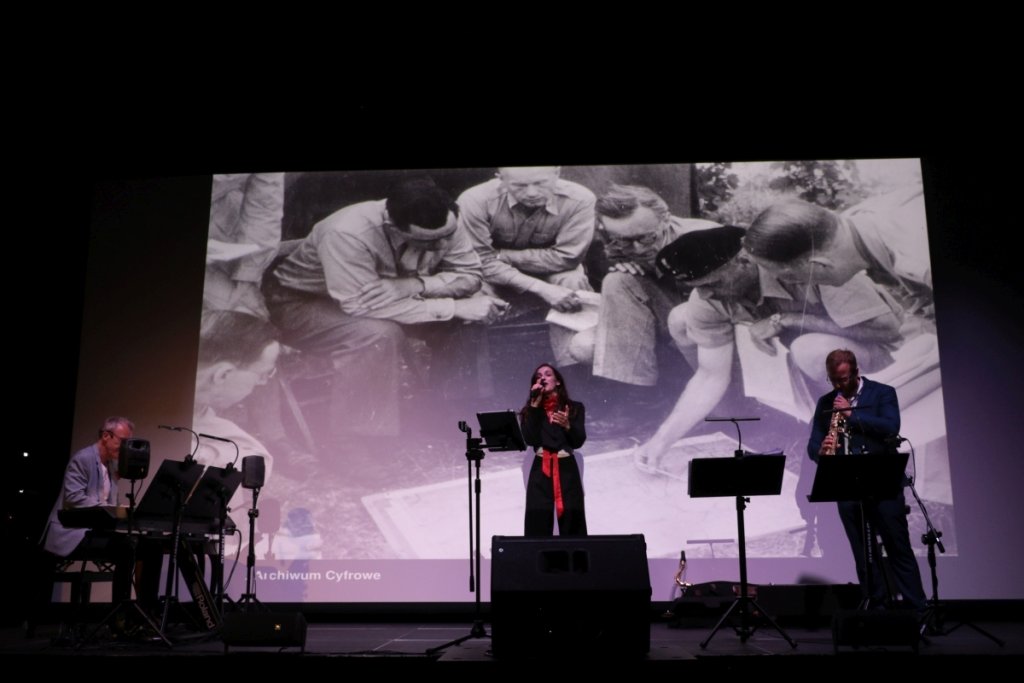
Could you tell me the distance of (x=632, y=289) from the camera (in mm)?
6453

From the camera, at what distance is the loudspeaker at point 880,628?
379 cm

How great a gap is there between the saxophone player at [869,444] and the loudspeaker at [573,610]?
157cm

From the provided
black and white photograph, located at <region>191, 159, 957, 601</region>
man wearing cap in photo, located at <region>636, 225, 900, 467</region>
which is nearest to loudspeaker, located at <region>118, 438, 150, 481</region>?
black and white photograph, located at <region>191, 159, 957, 601</region>

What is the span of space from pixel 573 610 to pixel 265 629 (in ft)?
4.65

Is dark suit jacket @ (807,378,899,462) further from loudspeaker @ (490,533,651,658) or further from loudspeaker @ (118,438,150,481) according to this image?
loudspeaker @ (118,438,150,481)

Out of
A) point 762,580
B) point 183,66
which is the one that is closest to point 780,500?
point 762,580

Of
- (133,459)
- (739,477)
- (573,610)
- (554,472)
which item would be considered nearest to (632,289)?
(554,472)

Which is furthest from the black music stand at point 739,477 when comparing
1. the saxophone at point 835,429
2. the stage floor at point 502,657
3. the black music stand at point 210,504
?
the black music stand at point 210,504

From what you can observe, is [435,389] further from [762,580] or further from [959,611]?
[959,611]

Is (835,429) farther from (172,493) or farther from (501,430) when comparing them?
(172,493)

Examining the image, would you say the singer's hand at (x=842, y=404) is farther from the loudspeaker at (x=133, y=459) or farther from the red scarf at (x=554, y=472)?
the loudspeaker at (x=133, y=459)

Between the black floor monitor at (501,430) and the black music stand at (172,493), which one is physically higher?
the black floor monitor at (501,430)

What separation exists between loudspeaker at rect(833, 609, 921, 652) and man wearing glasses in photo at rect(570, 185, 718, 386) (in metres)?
2.72

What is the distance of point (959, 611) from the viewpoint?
5.84 m
